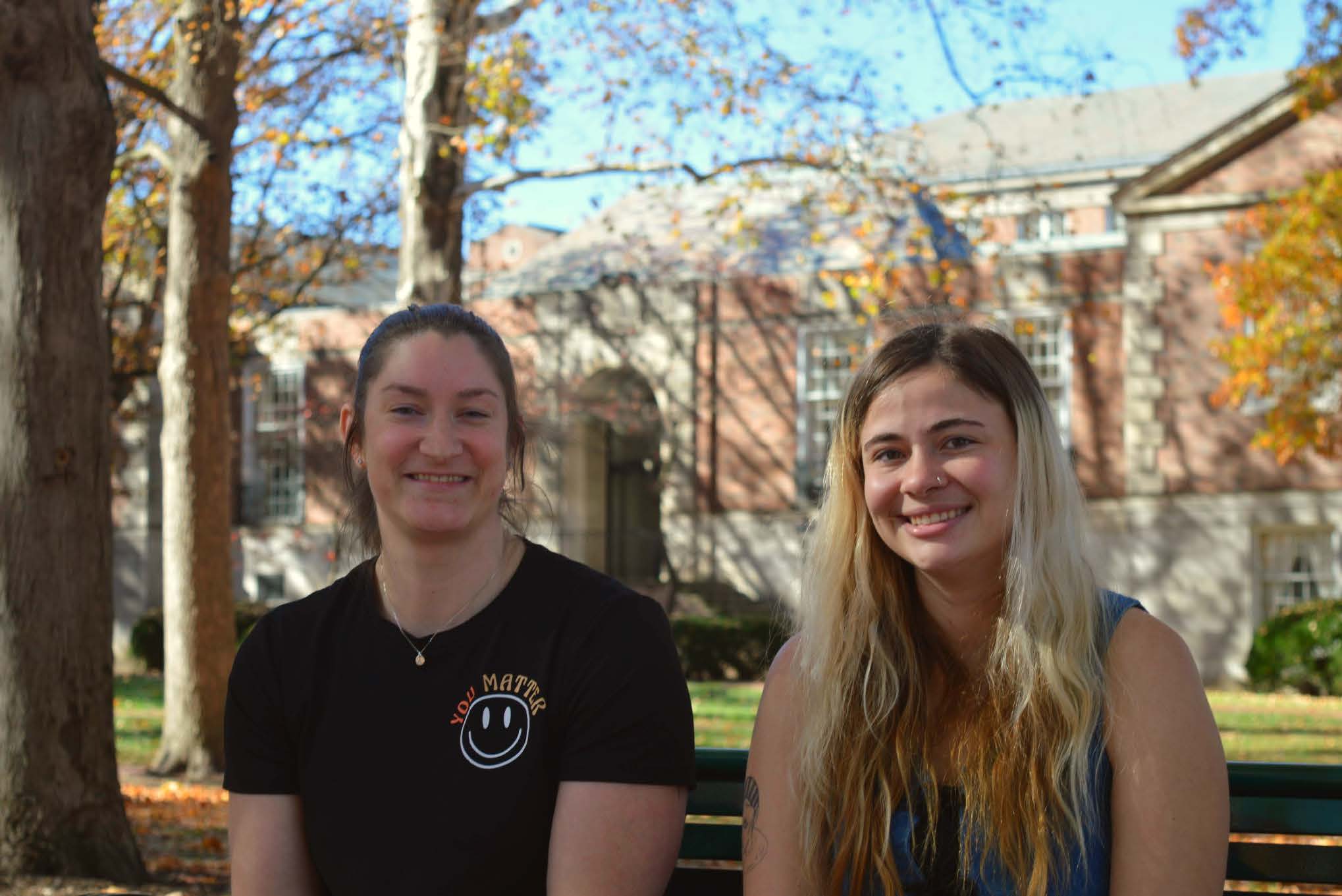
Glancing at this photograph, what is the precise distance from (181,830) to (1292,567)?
18344 millimetres

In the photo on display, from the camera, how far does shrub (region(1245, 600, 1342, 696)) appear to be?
1872 cm

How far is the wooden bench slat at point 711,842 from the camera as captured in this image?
3.55m

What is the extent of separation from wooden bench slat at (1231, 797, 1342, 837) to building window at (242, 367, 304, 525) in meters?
27.1

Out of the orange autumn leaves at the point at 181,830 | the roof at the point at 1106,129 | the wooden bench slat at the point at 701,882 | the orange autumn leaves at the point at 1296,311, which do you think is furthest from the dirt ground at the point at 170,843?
the roof at the point at 1106,129

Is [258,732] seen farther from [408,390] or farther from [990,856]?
[990,856]

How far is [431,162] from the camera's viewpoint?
1278 centimetres

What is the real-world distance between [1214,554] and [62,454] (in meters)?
19.8

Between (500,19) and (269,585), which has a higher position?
(500,19)

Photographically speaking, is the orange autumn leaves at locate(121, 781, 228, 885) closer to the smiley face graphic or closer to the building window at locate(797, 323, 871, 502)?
the smiley face graphic

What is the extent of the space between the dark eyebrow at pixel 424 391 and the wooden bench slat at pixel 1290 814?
189cm

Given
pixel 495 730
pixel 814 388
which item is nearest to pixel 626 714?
pixel 495 730

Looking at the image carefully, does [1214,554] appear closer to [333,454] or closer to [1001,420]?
[333,454]

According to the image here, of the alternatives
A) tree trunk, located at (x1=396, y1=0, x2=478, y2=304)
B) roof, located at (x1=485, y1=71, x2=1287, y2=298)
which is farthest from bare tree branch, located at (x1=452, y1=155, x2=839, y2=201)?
roof, located at (x1=485, y1=71, x2=1287, y2=298)

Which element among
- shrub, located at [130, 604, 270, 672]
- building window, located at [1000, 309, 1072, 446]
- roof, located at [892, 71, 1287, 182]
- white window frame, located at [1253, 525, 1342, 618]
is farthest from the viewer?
roof, located at [892, 71, 1287, 182]
